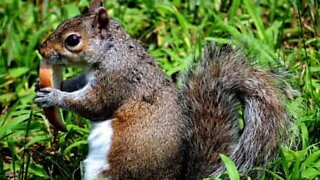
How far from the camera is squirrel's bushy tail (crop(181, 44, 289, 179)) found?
132 inches

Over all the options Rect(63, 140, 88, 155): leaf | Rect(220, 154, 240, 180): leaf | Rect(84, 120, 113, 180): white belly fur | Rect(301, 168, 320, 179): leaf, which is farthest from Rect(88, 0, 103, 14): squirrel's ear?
Rect(301, 168, 320, 179): leaf

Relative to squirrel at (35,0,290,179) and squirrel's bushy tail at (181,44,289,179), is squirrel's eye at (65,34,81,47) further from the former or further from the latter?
squirrel's bushy tail at (181,44,289,179)

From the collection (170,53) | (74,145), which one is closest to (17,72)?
(170,53)

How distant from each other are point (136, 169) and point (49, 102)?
414 mm

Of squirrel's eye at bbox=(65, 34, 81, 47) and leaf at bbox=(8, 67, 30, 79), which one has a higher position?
squirrel's eye at bbox=(65, 34, 81, 47)

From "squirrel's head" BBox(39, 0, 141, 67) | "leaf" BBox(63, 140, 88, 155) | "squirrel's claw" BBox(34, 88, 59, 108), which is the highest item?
"squirrel's head" BBox(39, 0, 141, 67)

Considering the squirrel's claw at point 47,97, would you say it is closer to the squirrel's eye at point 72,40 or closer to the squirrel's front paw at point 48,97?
the squirrel's front paw at point 48,97

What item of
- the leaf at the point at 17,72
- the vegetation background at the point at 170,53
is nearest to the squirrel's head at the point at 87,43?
the vegetation background at the point at 170,53

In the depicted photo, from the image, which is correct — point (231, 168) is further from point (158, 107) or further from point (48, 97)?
point (48, 97)

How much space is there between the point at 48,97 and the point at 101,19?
35 centimetres

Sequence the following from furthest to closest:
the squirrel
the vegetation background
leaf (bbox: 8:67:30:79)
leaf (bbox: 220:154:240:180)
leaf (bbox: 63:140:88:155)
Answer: leaf (bbox: 8:67:30:79) < leaf (bbox: 63:140:88:155) < the vegetation background < the squirrel < leaf (bbox: 220:154:240:180)

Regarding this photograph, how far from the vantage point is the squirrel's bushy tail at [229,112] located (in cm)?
334

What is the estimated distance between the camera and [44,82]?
11.7 feet

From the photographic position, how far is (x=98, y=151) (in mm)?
3432
